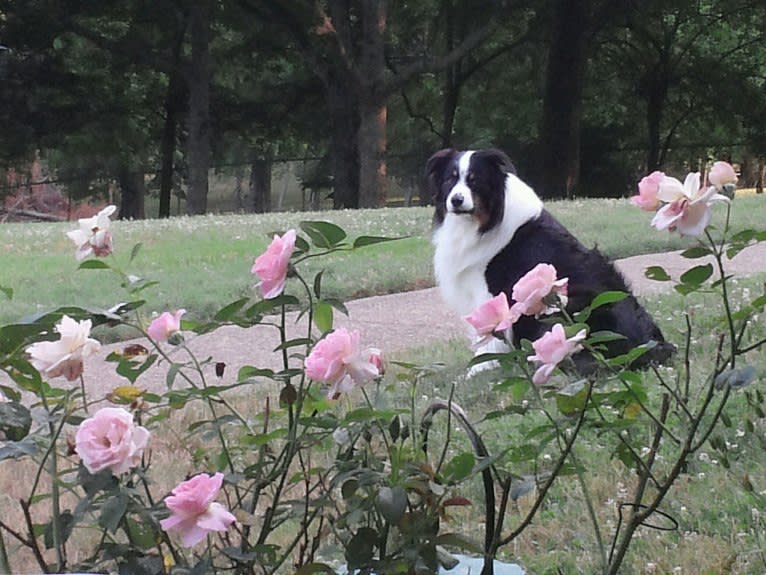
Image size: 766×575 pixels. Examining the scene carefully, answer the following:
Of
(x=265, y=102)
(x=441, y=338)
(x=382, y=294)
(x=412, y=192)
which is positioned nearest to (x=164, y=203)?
(x=265, y=102)

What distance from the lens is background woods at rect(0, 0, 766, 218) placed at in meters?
22.9

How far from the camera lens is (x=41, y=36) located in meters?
24.7

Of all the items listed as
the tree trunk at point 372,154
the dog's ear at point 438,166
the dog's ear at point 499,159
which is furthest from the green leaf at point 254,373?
the tree trunk at point 372,154

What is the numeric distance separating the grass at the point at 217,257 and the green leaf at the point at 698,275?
16.6ft

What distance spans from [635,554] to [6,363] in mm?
1912

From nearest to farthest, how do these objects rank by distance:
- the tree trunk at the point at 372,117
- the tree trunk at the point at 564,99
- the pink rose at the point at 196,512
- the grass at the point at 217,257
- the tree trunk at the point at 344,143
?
the pink rose at the point at 196,512, the grass at the point at 217,257, the tree trunk at the point at 372,117, the tree trunk at the point at 564,99, the tree trunk at the point at 344,143

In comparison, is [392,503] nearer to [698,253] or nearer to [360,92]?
[698,253]

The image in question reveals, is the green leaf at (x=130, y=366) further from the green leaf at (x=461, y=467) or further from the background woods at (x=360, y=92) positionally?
the background woods at (x=360, y=92)

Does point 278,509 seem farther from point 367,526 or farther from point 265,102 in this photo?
point 265,102

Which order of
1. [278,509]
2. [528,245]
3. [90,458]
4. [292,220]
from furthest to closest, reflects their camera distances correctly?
1. [292,220]
2. [528,245]
3. [278,509]
4. [90,458]

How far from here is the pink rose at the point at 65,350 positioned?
1562mm

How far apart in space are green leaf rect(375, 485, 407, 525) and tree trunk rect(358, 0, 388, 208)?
2076 centimetres

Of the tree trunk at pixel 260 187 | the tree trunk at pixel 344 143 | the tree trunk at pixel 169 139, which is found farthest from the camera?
the tree trunk at pixel 260 187

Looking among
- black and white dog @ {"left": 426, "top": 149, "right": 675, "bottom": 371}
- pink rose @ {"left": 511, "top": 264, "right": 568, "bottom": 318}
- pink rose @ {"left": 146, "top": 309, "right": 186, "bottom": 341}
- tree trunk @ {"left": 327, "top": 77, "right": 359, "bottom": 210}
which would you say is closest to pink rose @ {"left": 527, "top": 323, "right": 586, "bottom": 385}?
pink rose @ {"left": 511, "top": 264, "right": 568, "bottom": 318}
